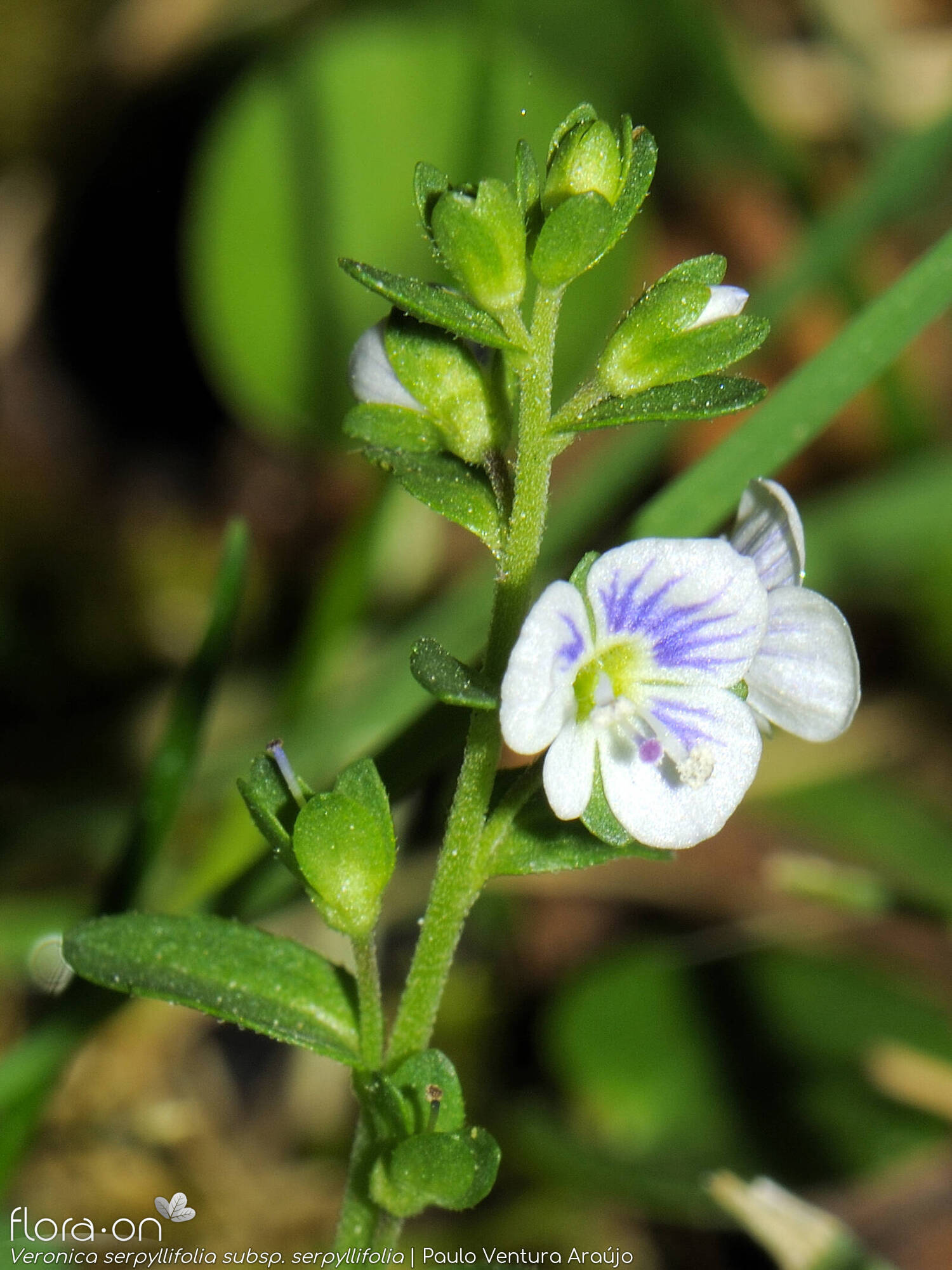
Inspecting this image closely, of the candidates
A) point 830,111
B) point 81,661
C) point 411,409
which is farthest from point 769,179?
point 411,409

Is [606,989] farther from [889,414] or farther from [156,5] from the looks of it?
[156,5]

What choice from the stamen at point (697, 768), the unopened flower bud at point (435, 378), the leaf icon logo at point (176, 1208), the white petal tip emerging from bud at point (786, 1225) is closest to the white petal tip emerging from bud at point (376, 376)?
the unopened flower bud at point (435, 378)

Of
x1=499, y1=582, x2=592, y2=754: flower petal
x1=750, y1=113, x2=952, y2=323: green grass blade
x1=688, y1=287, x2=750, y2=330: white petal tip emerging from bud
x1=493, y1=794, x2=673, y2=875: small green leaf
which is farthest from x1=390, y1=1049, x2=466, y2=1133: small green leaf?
x1=750, y1=113, x2=952, y2=323: green grass blade

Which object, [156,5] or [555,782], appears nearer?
[555,782]

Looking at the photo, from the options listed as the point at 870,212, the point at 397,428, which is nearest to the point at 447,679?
the point at 397,428

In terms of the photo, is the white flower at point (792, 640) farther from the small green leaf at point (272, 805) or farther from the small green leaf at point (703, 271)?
the small green leaf at point (272, 805)

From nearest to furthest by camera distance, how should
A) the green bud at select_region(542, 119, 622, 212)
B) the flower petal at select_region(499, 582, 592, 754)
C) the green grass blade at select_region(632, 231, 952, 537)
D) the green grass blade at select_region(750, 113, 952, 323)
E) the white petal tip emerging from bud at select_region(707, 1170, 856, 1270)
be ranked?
the flower petal at select_region(499, 582, 592, 754)
the green bud at select_region(542, 119, 622, 212)
the green grass blade at select_region(632, 231, 952, 537)
the white petal tip emerging from bud at select_region(707, 1170, 856, 1270)
the green grass blade at select_region(750, 113, 952, 323)

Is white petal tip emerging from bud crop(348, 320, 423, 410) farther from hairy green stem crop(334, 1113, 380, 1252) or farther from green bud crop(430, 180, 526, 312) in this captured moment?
hairy green stem crop(334, 1113, 380, 1252)
